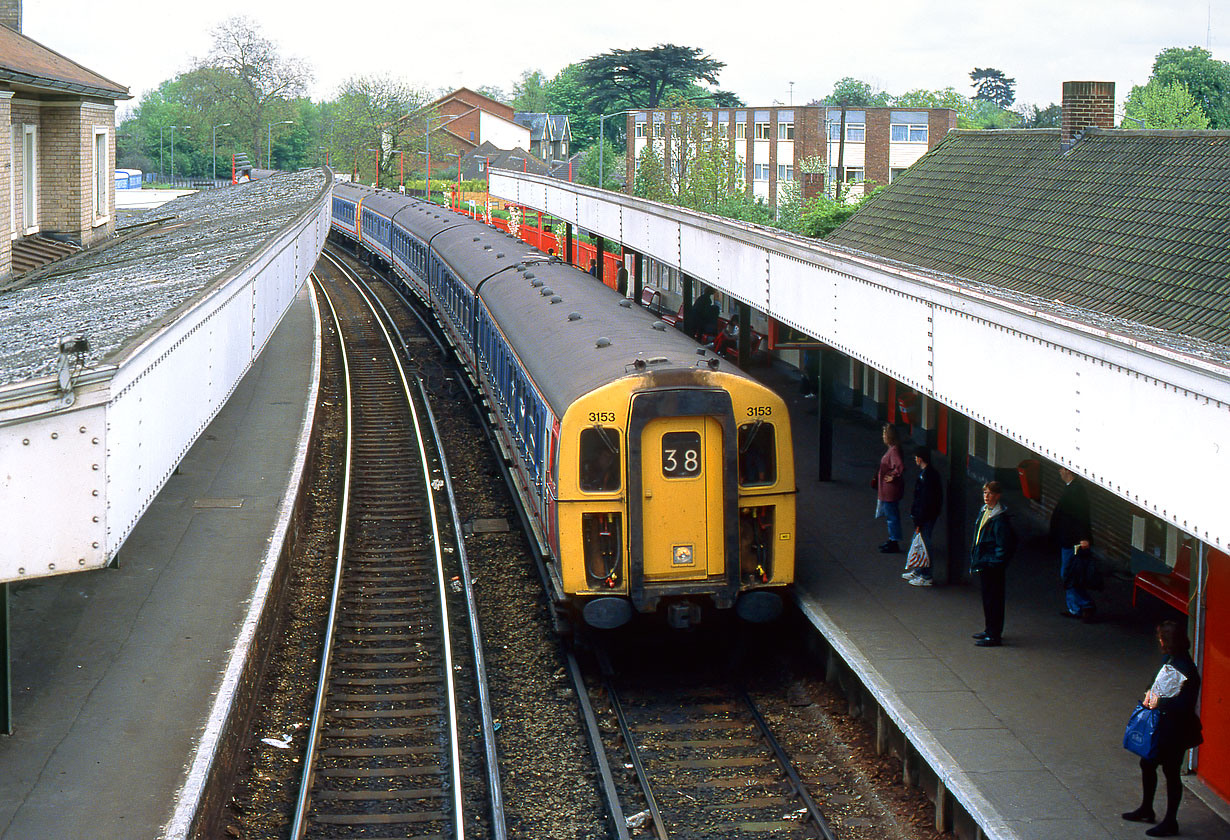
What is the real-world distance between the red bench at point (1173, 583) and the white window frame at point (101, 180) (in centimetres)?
1669

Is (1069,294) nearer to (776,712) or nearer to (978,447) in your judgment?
(978,447)

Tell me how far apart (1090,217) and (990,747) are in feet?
28.8

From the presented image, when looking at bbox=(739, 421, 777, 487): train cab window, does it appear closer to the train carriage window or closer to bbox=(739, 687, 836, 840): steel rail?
the train carriage window

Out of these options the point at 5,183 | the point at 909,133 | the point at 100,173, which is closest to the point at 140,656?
the point at 5,183

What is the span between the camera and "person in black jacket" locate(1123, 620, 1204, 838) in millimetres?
7453

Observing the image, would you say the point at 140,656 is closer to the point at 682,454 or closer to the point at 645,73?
the point at 682,454

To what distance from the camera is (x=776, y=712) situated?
1077cm

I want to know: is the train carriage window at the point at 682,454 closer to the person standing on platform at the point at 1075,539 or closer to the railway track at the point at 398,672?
the railway track at the point at 398,672

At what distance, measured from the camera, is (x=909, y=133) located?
59469mm

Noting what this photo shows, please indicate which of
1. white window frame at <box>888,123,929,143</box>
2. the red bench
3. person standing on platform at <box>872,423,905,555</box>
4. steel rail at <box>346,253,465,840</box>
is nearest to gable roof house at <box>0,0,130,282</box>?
steel rail at <box>346,253,465,840</box>

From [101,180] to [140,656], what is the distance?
529 inches

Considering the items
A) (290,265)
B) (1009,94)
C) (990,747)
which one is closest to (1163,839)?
(990,747)

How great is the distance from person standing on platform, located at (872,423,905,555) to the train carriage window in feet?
8.67

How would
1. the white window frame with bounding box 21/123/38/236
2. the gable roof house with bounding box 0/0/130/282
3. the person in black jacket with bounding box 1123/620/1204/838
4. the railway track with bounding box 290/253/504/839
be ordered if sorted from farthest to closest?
the white window frame with bounding box 21/123/38/236
the gable roof house with bounding box 0/0/130/282
the railway track with bounding box 290/253/504/839
the person in black jacket with bounding box 1123/620/1204/838
